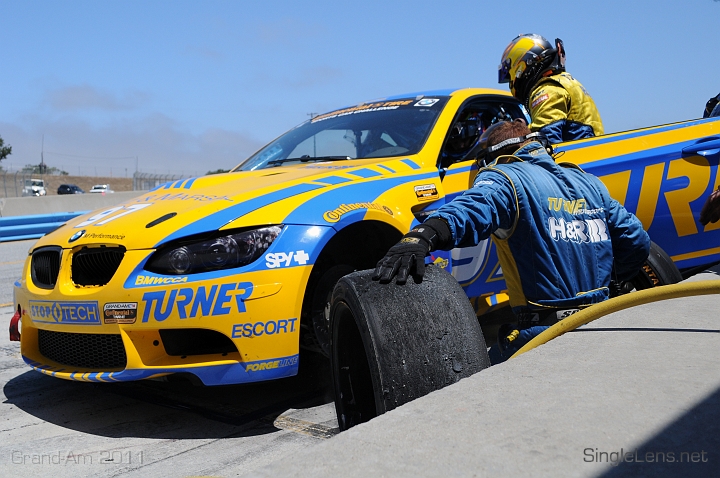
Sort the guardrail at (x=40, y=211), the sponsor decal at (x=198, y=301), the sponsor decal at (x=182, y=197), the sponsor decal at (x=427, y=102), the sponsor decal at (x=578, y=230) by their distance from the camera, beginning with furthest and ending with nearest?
the guardrail at (x=40, y=211), the sponsor decal at (x=427, y=102), the sponsor decal at (x=182, y=197), the sponsor decal at (x=198, y=301), the sponsor decal at (x=578, y=230)

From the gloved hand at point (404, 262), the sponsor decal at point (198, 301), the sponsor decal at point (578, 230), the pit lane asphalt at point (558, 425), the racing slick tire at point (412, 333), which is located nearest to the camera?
the pit lane asphalt at point (558, 425)

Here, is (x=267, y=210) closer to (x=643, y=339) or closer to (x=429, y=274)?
(x=429, y=274)

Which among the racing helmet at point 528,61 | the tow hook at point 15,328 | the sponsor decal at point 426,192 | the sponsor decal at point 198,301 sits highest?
the racing helmet at point 528,61

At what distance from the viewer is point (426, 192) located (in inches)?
163

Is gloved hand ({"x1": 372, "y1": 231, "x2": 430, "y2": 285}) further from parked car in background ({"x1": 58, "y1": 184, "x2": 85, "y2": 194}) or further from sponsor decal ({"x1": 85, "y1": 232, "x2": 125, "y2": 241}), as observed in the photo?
parked car in background ({"x1": 58, "y1": 184, "x2": 85, "y2": 194})

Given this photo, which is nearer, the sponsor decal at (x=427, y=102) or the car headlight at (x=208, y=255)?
the car headlight at (x=208, y=255)

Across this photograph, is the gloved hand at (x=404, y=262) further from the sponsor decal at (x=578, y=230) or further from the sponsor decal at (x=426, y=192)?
the sponsor decal at (x=426, y=192)

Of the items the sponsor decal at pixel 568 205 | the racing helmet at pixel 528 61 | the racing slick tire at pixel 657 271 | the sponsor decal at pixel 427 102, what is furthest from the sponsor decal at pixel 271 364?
the racing helmet at pixel 528 61

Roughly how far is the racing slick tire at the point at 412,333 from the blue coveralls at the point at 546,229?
0.33 m

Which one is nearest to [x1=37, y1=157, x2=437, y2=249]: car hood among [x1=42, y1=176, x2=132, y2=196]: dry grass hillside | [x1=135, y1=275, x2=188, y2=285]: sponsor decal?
[x1=135, y1=275, x2=188, y2=285]: sponsor decal

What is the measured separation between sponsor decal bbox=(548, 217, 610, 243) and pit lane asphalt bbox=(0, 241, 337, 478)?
4.41 ft

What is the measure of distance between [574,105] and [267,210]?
8.64 feet

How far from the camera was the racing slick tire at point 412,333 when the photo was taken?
235 centimetres

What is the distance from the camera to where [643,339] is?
231 centimetres
